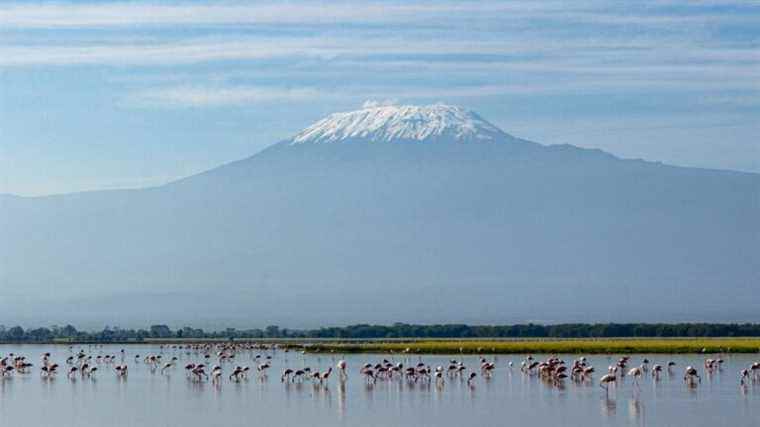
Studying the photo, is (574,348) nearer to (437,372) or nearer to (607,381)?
(437,372)

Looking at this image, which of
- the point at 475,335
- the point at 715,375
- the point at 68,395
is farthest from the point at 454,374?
the point at 475,335

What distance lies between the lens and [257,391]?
40.7 meters

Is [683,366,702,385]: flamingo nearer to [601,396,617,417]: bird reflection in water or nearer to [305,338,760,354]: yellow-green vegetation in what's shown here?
[601,396,617,417]: bird reflection in water

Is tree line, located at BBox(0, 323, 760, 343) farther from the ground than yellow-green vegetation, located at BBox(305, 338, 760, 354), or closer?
farther from the ground

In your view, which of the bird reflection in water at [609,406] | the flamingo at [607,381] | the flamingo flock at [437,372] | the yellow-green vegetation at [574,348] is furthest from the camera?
the yellow-green vegetation at [574,348]

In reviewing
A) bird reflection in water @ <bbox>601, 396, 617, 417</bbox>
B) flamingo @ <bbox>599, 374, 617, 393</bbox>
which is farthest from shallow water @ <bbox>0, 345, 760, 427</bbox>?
flamingo @ <bbox>599, 374, 617, 393</bbox>

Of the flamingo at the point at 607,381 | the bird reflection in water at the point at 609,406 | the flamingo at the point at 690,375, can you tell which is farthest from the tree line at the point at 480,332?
the bird reflection in water at the point at 609,406

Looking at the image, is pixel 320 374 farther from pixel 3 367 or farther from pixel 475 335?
pixel 475 335

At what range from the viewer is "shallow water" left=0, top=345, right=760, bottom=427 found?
1204 inches

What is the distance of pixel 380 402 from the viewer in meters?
35.4

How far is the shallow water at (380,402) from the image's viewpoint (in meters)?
30.6

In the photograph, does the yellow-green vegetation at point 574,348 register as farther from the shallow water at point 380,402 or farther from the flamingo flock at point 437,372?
the shallow water at point 380,402

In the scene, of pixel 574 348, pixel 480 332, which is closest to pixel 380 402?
pixel 574 348

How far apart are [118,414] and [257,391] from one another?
7484mm
